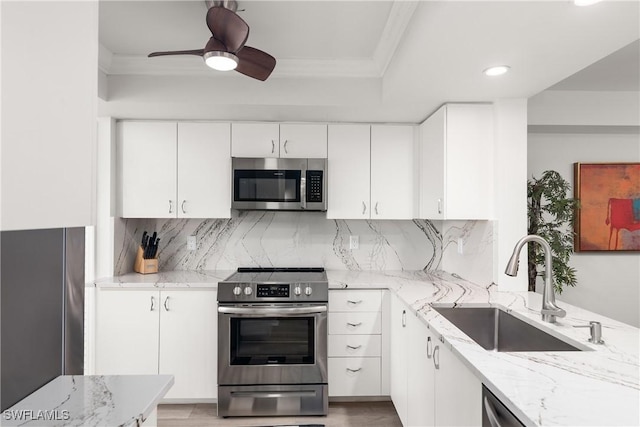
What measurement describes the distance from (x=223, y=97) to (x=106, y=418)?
7.28ft

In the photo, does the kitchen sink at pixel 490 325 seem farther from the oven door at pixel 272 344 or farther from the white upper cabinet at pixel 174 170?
the white upper cabinet at pixel 174 170

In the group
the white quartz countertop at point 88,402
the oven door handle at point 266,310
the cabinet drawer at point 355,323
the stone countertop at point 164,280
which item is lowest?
the cabinet drawer at point 355,323

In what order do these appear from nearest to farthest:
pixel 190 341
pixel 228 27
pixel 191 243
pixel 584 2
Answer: pixel 584 2, pixel 228 27, pixel 190 341, pixel 191 243

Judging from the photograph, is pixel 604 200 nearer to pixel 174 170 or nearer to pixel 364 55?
pixel 364 55

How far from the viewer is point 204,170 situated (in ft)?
10.2

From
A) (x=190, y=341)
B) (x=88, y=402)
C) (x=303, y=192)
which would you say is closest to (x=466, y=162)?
(x=303, y=192)

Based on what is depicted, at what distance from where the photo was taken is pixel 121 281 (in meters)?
2.88

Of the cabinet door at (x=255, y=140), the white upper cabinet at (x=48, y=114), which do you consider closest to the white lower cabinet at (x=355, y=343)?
the cabinet door at (x=255, y=140)

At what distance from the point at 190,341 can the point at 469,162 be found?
229 centimetres

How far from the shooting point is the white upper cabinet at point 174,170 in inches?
122

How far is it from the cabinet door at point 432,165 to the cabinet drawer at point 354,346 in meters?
0.99

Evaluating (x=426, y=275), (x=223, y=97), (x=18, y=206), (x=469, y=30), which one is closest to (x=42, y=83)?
(x=18, y=206)

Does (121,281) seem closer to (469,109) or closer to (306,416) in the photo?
(306,416)

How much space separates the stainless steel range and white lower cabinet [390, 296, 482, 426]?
0.50 m
